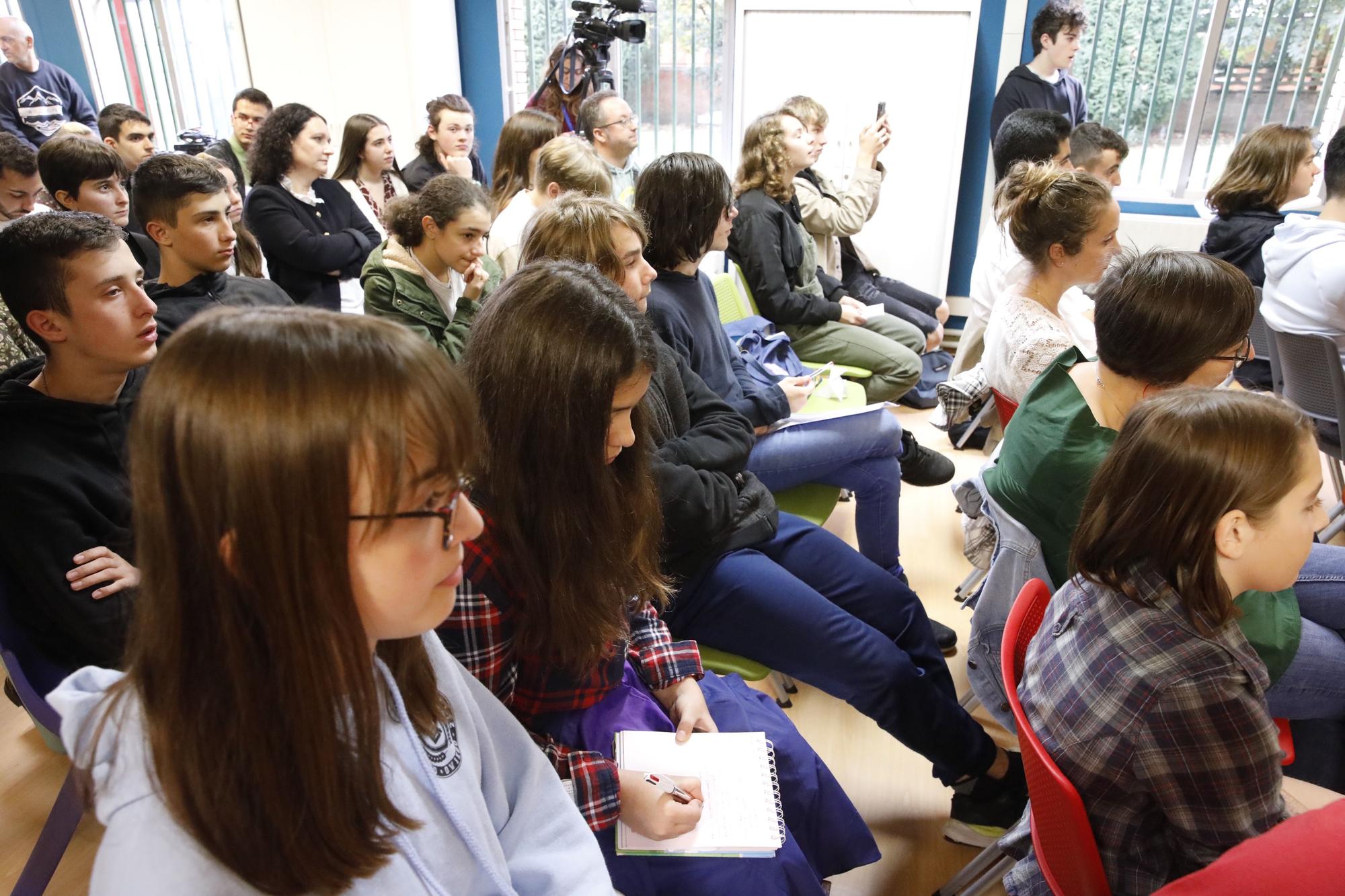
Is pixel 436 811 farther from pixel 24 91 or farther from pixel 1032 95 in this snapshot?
pixel 24 91

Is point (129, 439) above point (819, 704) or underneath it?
above

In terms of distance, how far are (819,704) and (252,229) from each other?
257 centimetres

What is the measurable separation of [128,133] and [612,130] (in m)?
2.30

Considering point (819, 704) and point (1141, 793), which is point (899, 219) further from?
point (1141, 793)

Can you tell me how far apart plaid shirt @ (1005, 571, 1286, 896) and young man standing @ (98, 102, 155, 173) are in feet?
14.4

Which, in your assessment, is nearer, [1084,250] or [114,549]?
[114,549]

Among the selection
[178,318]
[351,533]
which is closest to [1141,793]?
[351,533]

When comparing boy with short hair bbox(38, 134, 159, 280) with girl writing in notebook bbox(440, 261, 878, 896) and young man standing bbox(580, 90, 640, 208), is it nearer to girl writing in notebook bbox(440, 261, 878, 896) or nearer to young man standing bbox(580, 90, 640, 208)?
young man standing bbox(580, 90, 640, 208)

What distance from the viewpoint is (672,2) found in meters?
4.93

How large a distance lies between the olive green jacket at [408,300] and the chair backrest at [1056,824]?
175 cm

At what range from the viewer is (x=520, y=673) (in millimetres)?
1172

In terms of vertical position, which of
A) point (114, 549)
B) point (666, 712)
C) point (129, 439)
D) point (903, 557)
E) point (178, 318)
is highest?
point (129, 439)

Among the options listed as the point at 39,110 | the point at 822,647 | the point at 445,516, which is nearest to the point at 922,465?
the point at 822,647

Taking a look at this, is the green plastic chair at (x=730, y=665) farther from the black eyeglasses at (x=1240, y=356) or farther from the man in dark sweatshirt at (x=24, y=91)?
the man in dark sweatshirt at (x=24, y=91)
